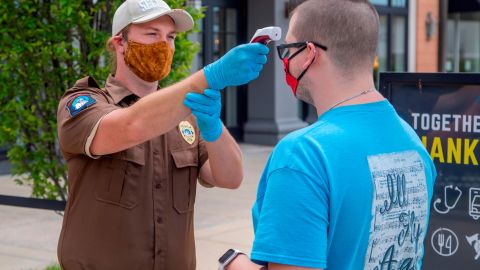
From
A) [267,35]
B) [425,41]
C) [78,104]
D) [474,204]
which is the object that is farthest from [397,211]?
[425,41]

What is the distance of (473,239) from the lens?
3.94 m

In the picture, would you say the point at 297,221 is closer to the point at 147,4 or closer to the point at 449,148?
the point at 147,4

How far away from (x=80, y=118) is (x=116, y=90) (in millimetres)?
283

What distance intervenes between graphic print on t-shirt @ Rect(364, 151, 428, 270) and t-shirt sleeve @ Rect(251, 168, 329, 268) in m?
0.16

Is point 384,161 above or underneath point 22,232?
above

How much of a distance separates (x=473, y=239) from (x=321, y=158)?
7.75 feet

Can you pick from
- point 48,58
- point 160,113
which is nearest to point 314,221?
point 160,113

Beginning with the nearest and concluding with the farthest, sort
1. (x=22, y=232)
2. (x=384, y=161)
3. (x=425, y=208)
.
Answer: (x=384, y=161) → (x=425, y=208) → (x=22, y=232)

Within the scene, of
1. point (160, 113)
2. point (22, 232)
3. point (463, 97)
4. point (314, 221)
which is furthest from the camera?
point (22, 232)

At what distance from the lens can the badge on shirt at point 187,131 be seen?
293 centimetres

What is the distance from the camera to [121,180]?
2705 mm

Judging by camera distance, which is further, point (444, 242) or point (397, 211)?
point (444, 242)

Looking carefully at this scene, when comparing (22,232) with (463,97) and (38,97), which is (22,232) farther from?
(463,97)

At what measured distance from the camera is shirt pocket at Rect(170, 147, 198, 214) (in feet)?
9.32
